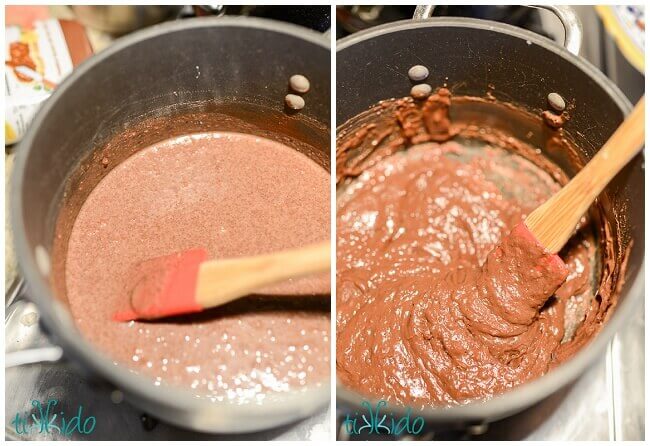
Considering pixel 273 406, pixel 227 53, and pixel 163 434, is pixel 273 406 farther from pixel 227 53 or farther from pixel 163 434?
pixel 227 53

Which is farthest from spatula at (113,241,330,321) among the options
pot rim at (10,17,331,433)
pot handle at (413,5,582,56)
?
pot handle at (413,5,582,56)

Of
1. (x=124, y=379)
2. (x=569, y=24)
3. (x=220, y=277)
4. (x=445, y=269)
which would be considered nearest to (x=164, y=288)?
(x=220, y=277)

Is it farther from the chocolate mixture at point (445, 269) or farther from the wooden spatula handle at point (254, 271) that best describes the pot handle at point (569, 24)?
the wooden spatula handle at point (254, 271)

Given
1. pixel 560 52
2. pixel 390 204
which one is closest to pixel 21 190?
pixel 390 204

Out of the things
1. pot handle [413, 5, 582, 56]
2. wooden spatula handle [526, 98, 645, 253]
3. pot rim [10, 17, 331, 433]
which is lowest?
pot rim [10, 17, 331, 433]

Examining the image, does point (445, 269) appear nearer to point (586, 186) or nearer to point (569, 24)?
point (586, 186)

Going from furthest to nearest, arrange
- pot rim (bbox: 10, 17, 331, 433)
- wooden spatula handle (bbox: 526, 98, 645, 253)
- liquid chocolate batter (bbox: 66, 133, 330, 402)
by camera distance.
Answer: liquid chocolate batter (bbox: 66, 133, 330, 402) < wooden spatula handle (bbox: 526, 98, 645, 253) < pot rim (bbox: 10, 17, 331, 433)

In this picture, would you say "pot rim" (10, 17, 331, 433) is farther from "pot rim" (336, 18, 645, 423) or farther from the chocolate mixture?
the chocolate mixture
